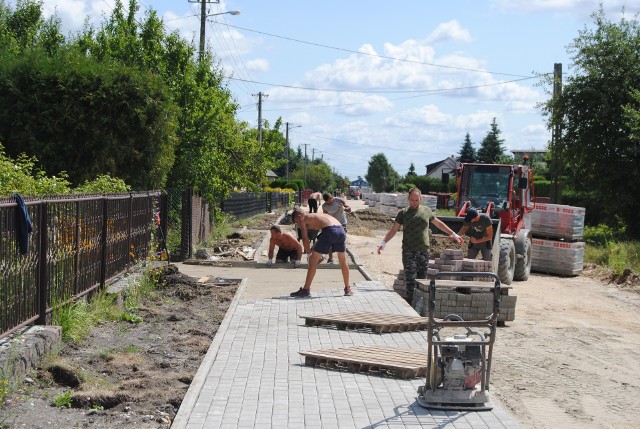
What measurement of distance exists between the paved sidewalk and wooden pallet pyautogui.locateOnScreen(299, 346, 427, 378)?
11 cm

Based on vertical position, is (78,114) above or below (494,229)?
above

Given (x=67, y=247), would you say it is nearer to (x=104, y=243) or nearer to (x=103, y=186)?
(x=104, y=243)

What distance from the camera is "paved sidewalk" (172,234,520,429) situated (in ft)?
21.7

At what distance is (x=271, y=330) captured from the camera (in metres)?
10.8

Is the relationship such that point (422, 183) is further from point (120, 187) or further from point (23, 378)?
Answer: point (23, 378)

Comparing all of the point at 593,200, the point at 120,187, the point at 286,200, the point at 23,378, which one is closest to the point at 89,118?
the point at 120,187

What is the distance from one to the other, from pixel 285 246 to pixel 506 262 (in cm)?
525

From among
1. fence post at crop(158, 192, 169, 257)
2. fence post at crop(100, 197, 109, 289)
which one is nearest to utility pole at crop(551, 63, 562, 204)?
fence post at crop(158, 192, 169, 257)

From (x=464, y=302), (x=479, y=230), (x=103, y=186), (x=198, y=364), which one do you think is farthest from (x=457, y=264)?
(x=198, y=364)

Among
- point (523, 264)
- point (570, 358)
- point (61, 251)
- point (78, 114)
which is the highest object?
point (78, 114)

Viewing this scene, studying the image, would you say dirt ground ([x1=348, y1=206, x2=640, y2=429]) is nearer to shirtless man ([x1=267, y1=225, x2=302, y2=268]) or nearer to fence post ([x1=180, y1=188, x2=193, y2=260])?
shirtless man ([x1=267, y1=225, x2=302, y2=268])

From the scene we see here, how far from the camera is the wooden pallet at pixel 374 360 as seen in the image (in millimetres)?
8234

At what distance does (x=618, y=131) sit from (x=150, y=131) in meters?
19.9

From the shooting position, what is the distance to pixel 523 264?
822 inches
